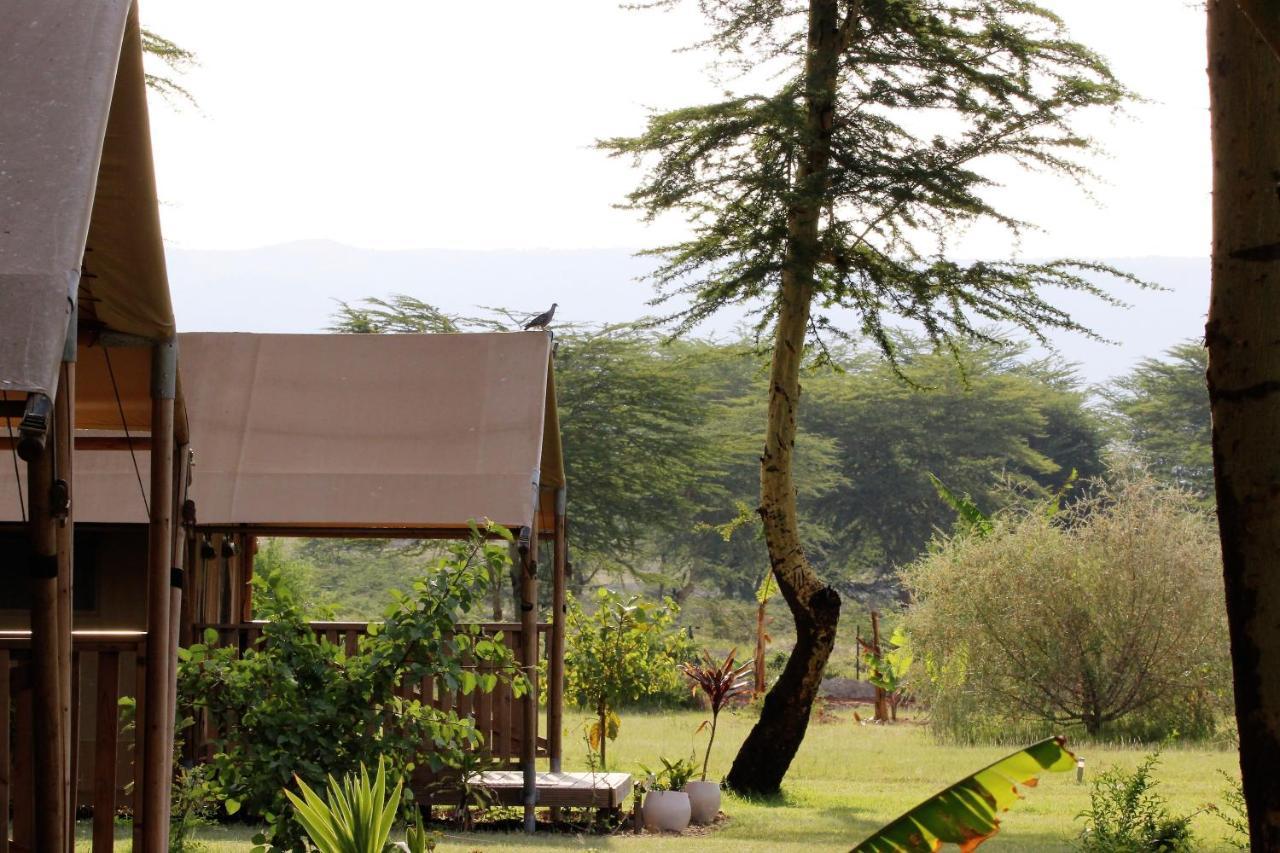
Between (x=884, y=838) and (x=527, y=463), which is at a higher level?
(x=527, y=463)

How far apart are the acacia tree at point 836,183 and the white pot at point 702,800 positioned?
171 centimetres

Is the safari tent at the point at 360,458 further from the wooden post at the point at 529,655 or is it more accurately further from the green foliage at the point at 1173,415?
the green foliage at the point at 1173,415

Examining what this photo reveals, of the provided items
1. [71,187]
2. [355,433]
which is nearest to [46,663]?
[71,187]

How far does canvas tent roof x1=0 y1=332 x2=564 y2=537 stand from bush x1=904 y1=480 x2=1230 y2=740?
903 cm

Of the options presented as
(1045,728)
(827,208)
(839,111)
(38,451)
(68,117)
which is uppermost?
(839,111)

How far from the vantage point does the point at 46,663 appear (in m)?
4.10

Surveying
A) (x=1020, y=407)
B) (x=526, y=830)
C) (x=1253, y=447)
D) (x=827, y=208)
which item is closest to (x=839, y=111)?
(x=827, y=208)

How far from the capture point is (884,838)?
146 inches

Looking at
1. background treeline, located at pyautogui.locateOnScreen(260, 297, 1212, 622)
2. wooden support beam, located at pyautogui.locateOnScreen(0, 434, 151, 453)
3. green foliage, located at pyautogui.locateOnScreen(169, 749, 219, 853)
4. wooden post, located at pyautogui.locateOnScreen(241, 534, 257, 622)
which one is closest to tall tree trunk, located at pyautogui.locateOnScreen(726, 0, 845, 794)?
wooden post, located at pyautogui.locateOnScreen(241, 534, 257, 622)

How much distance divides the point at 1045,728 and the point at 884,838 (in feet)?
48.9

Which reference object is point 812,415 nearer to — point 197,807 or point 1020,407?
point 1020,407

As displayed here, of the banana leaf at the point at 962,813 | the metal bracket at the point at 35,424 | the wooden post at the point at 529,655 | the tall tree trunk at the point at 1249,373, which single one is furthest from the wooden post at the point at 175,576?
the wooden post at the point at 529,655

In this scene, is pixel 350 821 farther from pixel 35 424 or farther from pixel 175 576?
pixel 35 424

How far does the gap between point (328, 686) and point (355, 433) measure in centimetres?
388
